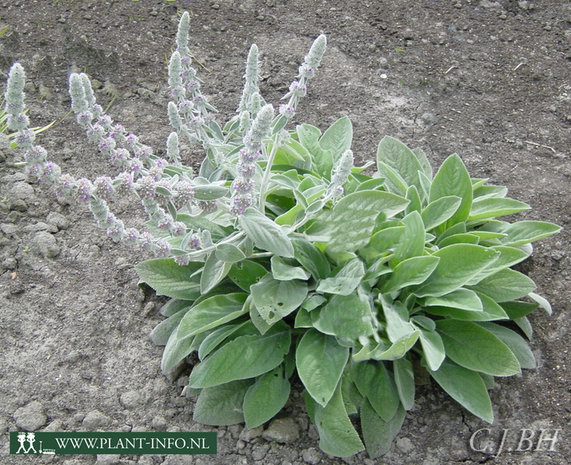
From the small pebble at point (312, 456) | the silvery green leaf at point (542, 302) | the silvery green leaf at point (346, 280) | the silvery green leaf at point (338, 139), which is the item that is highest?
the silvery green leaf at point (338, 139)

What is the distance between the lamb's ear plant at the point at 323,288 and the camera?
2.53 metres

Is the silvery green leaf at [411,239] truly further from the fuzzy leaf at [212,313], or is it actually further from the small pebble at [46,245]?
the small pebble at [46,245]

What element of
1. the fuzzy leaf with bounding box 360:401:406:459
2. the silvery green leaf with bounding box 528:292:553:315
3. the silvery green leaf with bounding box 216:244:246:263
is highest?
the silvery green leaf with bounding box 216:244:246:263

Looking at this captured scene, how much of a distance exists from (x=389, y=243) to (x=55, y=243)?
1930mm

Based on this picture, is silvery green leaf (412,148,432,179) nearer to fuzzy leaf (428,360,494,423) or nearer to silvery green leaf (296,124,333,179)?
silvery green leaf (296,124,333,179)

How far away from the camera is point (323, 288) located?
2643 millimetres

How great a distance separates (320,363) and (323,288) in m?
0.31

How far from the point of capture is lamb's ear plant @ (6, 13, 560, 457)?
8.31ft

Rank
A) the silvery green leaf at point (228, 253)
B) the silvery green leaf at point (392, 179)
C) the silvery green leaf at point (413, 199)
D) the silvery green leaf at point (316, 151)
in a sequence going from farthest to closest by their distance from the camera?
1. the silvery green leaf at point (316, 151)
2. the silvery green leaf at point (392, 179)
3. the silvery green leaf at point (413, 199)
4. the silvery green leaf at point (228, 253)

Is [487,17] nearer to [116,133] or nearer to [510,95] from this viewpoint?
[510,95]

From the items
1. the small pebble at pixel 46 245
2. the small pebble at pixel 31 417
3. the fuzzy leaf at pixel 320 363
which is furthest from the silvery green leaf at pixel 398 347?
the small pebble at pixel 46 245

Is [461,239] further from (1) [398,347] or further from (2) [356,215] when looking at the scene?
(1) [398,347]

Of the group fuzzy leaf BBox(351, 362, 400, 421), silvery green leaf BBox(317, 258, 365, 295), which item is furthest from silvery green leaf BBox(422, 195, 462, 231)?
fuzzy leaf BBox(351, 362, 400, 421)

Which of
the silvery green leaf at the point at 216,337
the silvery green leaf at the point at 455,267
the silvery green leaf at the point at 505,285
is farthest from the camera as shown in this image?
the silvery green leaf at the point at 505,285
